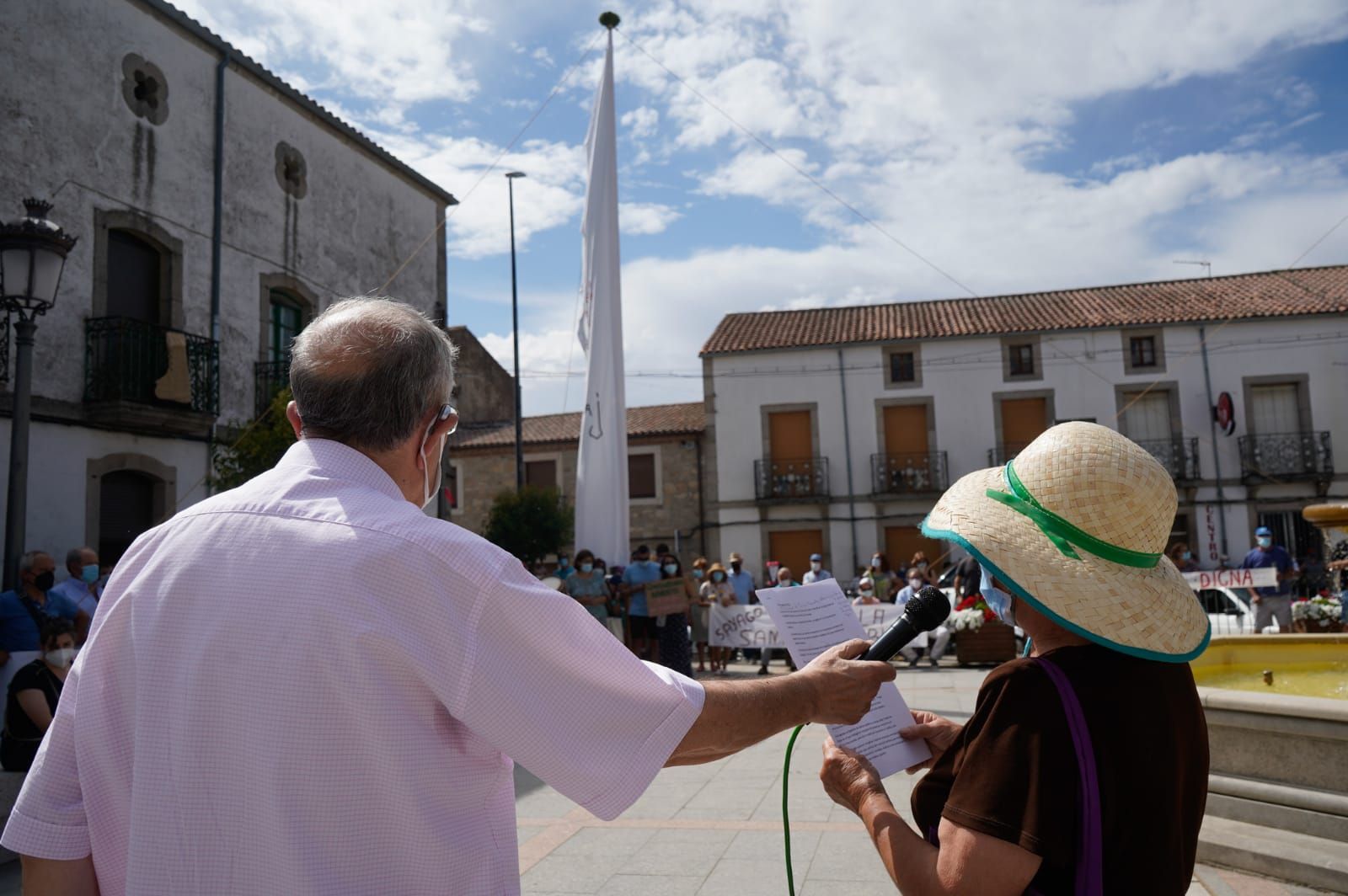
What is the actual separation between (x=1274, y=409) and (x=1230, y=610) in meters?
16.1

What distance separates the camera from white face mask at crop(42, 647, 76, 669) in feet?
17.7

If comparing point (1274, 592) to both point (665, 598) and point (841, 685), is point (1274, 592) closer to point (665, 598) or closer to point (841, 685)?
point (665, 598)

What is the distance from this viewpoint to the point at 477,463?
108ft

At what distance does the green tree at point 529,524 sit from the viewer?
84.9 feet

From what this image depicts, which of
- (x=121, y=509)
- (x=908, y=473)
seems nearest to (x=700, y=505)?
(x=908, y=473)

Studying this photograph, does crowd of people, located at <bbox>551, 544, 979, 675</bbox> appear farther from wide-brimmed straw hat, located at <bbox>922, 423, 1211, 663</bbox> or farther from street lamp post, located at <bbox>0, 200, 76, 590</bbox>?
wide-brimmed straw hat, located at <bbox>922, 423, 1211, 663</bbox>

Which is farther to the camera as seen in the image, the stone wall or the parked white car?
the stone wall

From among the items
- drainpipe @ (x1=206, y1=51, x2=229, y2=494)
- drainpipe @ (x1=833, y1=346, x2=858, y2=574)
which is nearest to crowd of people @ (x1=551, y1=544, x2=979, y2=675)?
drainpipe @ (x1=206, y1=51, x2=229, y2=494)

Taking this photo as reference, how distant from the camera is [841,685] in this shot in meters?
1.78

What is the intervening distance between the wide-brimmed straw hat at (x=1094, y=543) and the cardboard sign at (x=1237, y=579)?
12262 mm

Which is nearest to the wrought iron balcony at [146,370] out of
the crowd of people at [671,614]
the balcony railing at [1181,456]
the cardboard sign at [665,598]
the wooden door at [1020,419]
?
the crowd of people at [671,614]

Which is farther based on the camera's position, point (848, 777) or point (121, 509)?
point (121, 509)

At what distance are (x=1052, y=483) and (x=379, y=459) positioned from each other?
118 cm

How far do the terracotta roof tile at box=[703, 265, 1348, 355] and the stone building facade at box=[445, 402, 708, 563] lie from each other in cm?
323
